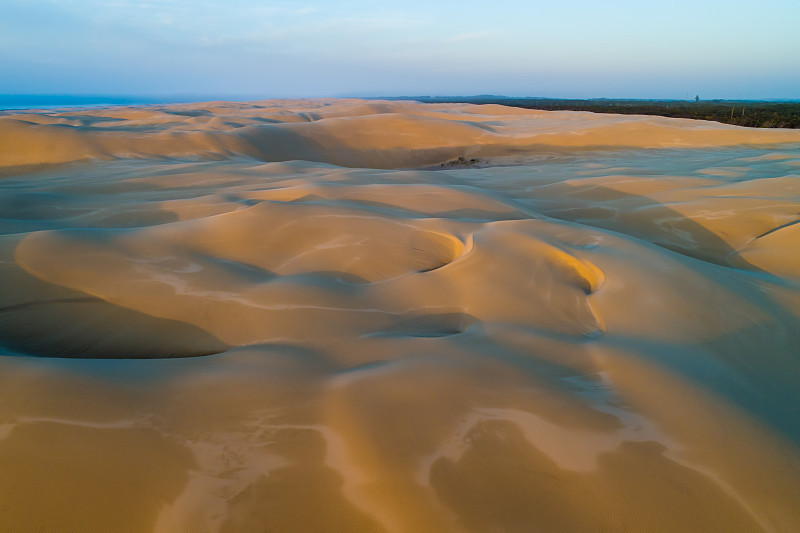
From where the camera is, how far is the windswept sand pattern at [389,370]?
1340 mm

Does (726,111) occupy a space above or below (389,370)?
above

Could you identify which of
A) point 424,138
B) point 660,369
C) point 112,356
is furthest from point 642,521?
point 424,138

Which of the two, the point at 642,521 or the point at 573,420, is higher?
the point at 573,420

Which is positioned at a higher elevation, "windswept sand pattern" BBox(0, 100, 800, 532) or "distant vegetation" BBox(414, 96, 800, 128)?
"distant vegetation" BBox(414, 96, 800, 128)

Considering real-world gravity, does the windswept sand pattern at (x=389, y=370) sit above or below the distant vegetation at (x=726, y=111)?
below

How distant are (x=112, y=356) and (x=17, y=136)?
43.9 feet

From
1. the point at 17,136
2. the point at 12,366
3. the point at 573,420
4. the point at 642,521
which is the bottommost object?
the point at 642,521

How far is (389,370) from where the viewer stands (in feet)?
6.20

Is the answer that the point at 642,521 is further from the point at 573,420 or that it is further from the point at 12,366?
the point at 12,366

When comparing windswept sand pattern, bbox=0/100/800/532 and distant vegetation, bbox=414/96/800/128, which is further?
distant vegetation, bbox=414/96/800/128

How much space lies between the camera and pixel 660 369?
202 cm

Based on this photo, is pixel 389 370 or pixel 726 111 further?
pixel 726 111

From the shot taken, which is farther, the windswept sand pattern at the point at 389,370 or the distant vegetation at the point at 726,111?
the distant vegetation at the point at 726,111

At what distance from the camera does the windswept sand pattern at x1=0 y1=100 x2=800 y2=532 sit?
134 cm
